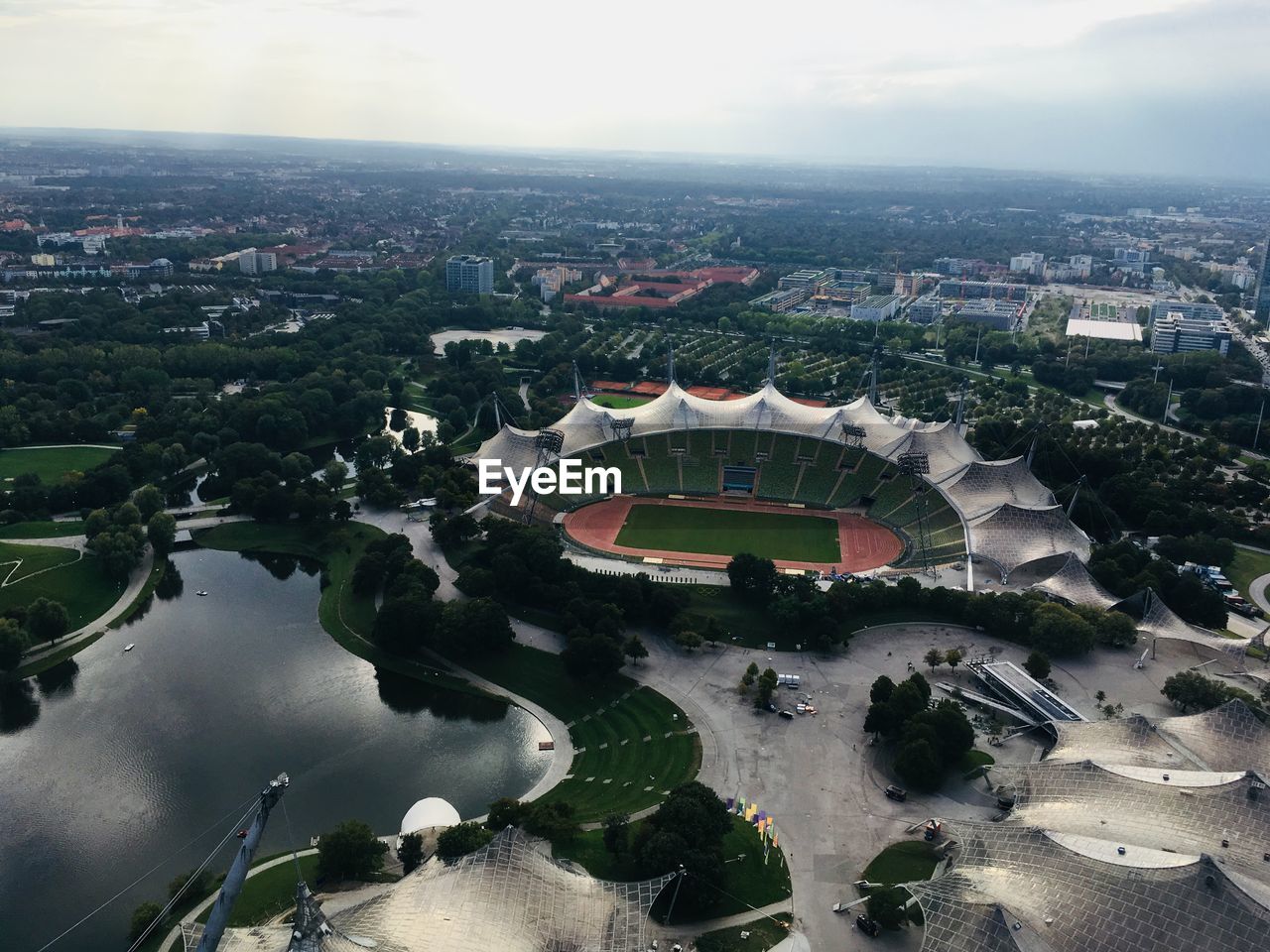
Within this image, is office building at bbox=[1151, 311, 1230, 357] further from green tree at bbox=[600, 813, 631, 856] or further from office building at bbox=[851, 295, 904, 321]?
green tree at bbox=[600, 813, 631, 856]

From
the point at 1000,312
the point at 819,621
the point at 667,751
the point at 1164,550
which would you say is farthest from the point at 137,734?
the point at 1000,312

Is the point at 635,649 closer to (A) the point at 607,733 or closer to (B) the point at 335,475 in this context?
(A) the point at 607,733

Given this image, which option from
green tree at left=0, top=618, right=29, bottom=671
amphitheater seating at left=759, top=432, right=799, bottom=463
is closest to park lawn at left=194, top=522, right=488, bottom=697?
green tree at left=0, top=618, right=29, bottom=671

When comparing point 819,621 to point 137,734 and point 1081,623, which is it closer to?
point 1081,623

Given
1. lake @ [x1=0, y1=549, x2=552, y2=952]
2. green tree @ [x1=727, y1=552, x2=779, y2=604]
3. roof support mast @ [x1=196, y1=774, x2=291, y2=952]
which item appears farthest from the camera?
green tree @ [x1=727, y1=552, x2=779, y2=604]

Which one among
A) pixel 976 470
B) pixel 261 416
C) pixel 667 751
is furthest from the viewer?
pixel 261 416

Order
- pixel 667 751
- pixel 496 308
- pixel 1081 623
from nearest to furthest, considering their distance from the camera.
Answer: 1. pixel 667 751
2. pixel 1081 623
3. pixel 496 308
